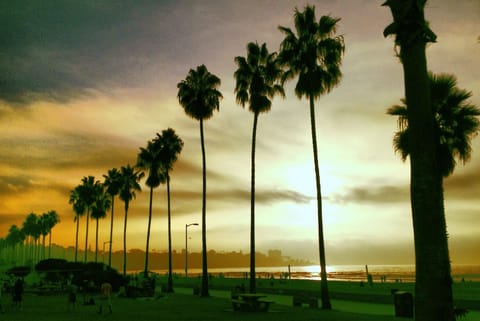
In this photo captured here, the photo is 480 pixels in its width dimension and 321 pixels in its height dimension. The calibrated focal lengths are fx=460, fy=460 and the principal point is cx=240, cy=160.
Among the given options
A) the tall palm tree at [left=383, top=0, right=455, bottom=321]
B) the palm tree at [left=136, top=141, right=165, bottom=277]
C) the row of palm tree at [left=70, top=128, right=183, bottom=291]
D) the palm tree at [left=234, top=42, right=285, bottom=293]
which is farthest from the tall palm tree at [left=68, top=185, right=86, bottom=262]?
the tall palm tree at [left=383, top=0, right=455, bottom=321]

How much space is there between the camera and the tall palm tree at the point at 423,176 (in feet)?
24.9

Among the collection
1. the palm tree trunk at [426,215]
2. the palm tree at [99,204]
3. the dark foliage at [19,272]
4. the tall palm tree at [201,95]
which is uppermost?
the tall palm tree at [201,95]

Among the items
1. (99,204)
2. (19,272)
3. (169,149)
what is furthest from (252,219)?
(99,204)

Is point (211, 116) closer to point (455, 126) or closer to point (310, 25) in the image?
point (310, 25)

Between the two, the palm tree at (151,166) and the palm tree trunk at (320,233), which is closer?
the palm tree trunk at (320,233)

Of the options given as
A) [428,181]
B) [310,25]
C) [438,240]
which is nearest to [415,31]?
[428,181]

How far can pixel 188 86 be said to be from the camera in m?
45.0

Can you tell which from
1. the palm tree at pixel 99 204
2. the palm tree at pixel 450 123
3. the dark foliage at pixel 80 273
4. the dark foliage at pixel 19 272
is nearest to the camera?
the palm tree at pixel 450 123

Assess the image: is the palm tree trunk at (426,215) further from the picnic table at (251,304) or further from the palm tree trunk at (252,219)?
the palm tree trunk at (252,219)

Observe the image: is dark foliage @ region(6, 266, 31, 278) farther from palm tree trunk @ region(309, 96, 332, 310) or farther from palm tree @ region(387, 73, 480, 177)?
palm tree @ region(387, 73, 480, 177)

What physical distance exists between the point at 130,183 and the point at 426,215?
2870 inches

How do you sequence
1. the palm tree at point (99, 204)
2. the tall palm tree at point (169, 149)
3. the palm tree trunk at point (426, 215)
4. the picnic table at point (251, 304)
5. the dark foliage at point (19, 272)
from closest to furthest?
1. the palm tree trunk at point (426, 215)
2. the picnic table at point (251, 304)
3. the tall palm tree at point (169, 149)
4. the dark foliage at point (19, 272)
5. the palm tree at point (99, 204)

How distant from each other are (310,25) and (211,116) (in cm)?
1722

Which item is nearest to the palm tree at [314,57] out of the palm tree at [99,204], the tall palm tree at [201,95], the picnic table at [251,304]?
the picnic table at [251,304]
